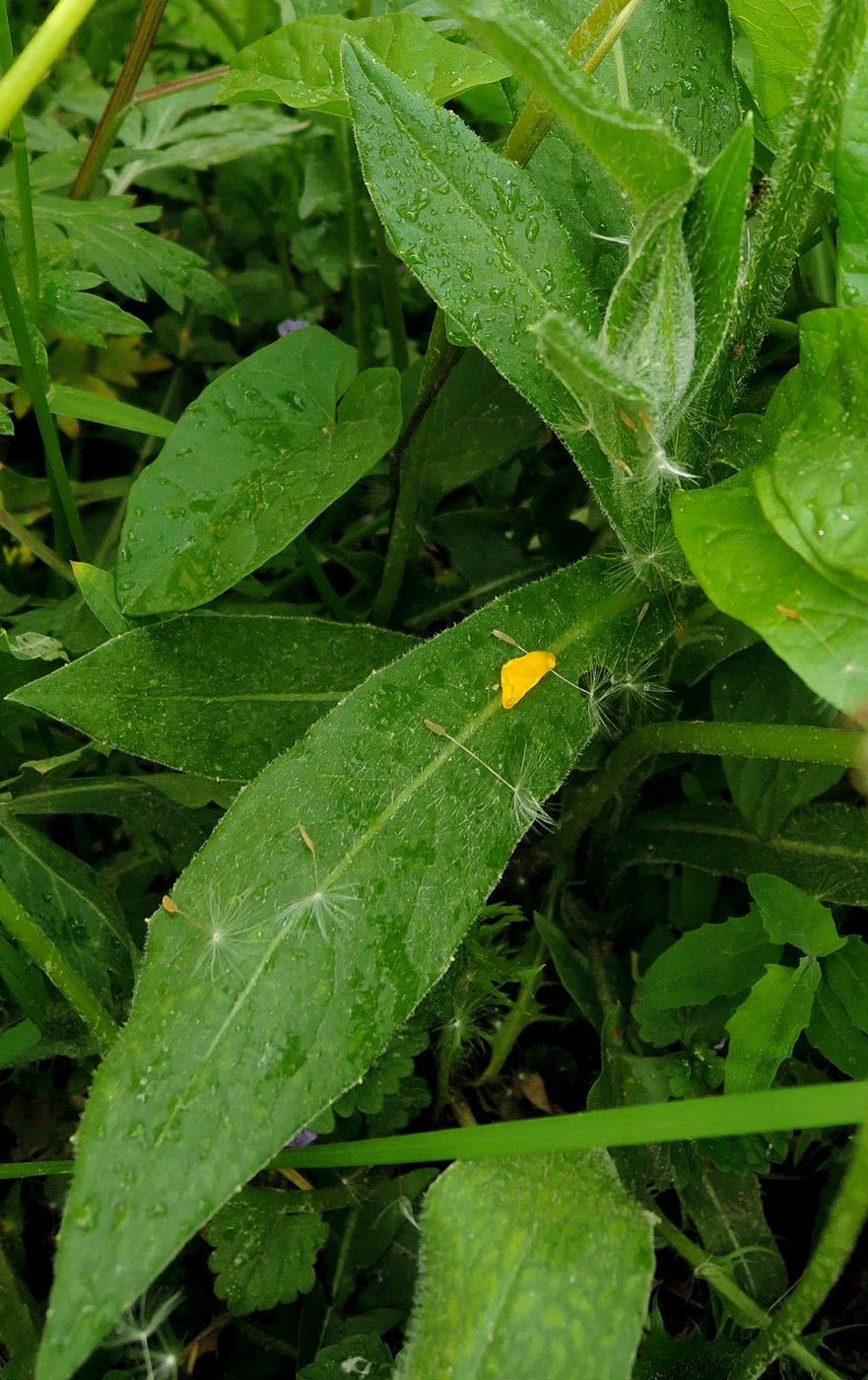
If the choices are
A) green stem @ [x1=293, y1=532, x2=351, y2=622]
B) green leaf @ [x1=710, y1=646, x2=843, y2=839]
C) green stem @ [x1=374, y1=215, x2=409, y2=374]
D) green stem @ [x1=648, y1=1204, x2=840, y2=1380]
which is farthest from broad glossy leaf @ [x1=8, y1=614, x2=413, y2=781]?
green stem @ [x1=648, y1=1204, x2=840, y2=1380]

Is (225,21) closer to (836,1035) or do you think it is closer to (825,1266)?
(836,1035)

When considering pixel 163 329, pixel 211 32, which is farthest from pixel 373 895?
pixel 211 32

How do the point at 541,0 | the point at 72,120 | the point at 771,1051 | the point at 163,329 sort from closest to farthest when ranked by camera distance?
the point at 771,1051, the point at 541,0, the point at 163,329, the point at 72,120

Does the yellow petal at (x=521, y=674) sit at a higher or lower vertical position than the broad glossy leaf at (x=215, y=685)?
higher

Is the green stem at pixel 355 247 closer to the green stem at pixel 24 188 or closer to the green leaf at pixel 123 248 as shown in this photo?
the green leaf at pixel 123 248

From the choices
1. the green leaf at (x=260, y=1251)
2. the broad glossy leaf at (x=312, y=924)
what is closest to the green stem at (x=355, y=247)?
the broad glossy leaf at (x=312, y=924)

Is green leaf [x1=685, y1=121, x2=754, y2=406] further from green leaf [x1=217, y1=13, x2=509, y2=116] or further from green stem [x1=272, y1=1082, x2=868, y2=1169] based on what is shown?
green stem [x1=272, y1=1082, x2=868, y2=1169]

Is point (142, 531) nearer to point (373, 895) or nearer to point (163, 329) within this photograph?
point (373, 895)
